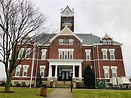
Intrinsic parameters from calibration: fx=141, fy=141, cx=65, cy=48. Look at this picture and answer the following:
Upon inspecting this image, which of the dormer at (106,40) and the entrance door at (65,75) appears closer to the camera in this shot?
the entrance door at (65,75)

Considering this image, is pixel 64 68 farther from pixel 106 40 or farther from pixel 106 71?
pixel 106 40

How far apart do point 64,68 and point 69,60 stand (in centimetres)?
385

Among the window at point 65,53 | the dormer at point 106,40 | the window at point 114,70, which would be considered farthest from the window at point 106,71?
the window at point 65,53

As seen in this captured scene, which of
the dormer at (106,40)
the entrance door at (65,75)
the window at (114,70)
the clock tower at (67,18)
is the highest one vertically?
the clock tower at (67,18)

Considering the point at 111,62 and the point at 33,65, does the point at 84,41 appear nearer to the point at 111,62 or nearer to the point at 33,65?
the point at 111,62

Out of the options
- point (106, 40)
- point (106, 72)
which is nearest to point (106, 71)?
point (106, 72)

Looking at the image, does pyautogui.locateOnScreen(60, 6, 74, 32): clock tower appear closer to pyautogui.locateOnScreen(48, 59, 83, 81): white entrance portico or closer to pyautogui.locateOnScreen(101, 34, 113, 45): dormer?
pyautogui.locateOnScreen(101, 34, 113, 45): dormer

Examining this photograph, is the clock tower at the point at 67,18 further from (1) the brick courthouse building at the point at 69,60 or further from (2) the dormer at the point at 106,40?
(2) the dormer at the point at 106,40

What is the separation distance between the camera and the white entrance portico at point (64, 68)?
29609 mm

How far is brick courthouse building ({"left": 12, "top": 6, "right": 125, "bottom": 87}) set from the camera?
101 feet

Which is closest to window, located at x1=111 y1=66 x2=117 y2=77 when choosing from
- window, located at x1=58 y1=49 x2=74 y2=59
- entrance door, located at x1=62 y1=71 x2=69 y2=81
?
window, located at x1=58 y1=49 x2=74 y2=59

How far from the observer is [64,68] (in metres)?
33.1

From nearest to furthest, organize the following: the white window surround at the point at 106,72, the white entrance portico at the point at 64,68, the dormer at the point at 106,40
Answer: the white entrance portico at the point at 64,68 < the white window surround at the point at 106,72 < the dormer at the point at 106,40

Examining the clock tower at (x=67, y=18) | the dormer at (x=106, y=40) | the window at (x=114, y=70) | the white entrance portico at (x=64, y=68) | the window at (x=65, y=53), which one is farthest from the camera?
the clock tower at (x=67, y=18)
